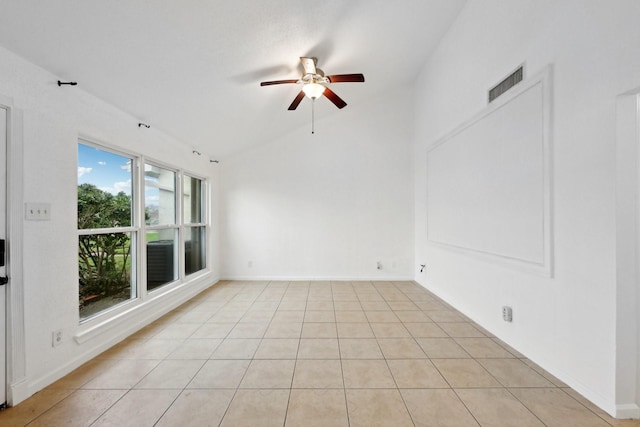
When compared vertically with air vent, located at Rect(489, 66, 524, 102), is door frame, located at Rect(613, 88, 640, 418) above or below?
below

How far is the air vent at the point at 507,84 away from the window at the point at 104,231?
400 cm

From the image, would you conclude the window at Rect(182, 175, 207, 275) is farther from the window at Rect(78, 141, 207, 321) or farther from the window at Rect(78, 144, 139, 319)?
the window at Rect(78, 144, 139, 319)

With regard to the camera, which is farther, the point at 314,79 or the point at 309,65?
the point at 314,79

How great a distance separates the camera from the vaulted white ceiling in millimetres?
1743

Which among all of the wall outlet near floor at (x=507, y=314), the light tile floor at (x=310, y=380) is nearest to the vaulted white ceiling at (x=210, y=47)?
the light tile floor at (x=310, y=380)

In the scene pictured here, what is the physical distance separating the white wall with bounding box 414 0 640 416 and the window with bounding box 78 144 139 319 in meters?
3.95

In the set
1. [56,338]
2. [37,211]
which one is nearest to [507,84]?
[37,211]

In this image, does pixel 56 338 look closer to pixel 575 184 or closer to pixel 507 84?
pixel 575 184

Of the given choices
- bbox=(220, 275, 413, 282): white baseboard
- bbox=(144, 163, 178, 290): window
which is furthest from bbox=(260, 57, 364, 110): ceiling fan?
bbox=(220, 275, 413, 282): white baseboard

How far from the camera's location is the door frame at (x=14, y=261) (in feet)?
5.81

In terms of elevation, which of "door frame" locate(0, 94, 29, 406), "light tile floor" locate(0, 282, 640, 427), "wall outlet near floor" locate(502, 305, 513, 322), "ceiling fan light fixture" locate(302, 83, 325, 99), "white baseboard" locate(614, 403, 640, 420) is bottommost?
"light tile floor" locate(0, 282, 640, 427)

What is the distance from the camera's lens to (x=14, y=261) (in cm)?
179

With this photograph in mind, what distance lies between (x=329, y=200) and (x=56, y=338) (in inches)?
160

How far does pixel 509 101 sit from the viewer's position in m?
2.58
